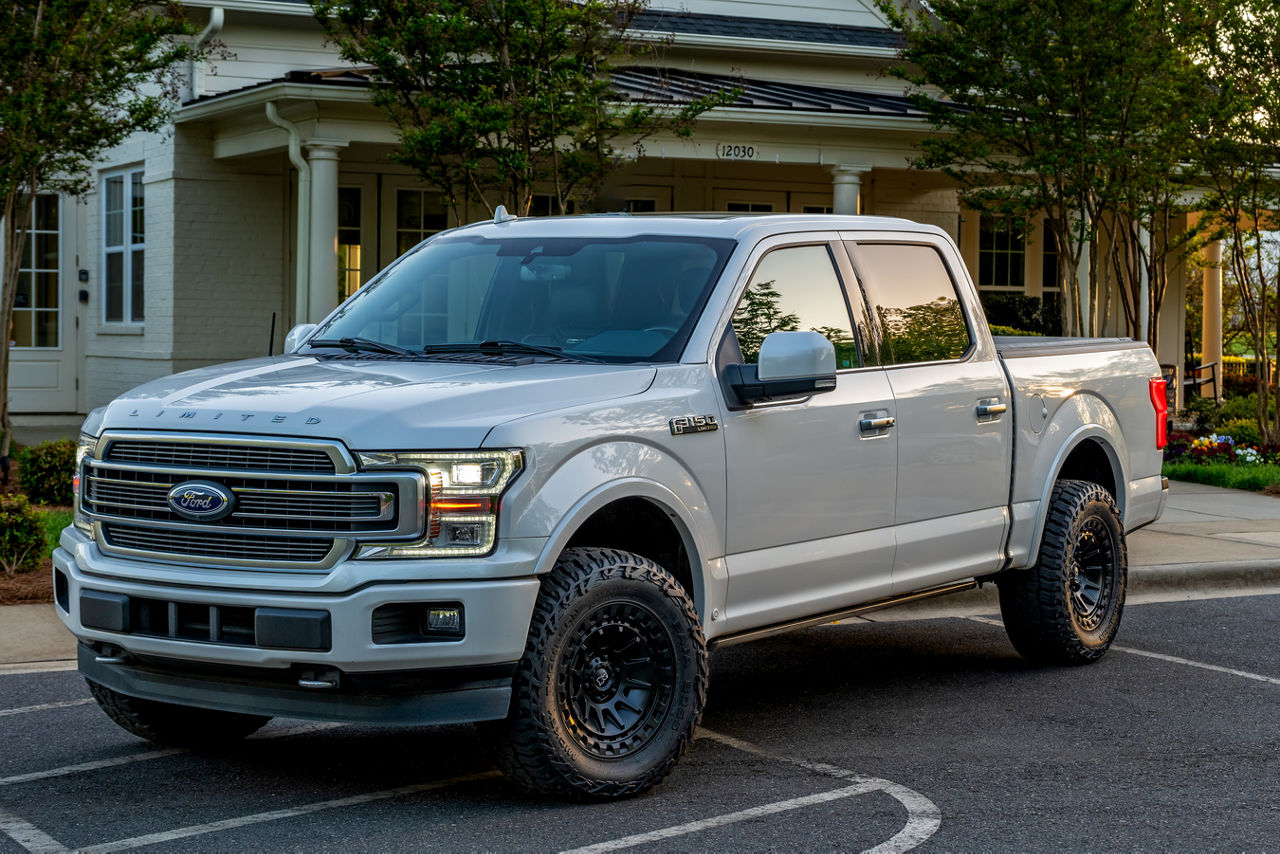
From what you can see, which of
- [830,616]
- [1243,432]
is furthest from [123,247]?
[830,616]

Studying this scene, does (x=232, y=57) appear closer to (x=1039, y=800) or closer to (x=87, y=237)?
(x=87, y=237)

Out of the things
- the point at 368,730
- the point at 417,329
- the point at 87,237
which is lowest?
the point at 368,730

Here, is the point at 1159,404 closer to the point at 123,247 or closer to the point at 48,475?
the point at 48,475

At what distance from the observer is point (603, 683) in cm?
529

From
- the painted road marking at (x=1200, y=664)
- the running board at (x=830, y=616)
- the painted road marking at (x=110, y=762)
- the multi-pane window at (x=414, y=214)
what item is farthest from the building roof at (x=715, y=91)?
the painted road marking at (x=110, y=762)

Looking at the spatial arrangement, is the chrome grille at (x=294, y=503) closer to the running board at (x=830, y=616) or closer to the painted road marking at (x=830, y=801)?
the painted road marking at (x=830, y=801)

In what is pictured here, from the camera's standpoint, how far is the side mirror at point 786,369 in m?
5.68

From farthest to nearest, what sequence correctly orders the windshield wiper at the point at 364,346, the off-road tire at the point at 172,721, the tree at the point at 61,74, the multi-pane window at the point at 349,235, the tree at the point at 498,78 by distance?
the multi-pane window at the point at 349,235 → the tree at the point at 498,78 → the tree at the point at 61,74 → the windshield wiper at the point at 364,346 → the off-road tire at the point at 172,721

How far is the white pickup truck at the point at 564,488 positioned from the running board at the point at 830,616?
2 centimetres

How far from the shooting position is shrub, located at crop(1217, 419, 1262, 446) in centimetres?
1775

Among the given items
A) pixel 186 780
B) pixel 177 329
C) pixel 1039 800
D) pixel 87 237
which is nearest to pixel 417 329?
pixel 186 780

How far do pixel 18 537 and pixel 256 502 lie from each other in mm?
5139

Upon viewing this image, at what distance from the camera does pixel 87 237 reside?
67.3 feet

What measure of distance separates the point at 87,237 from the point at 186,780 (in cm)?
1627
